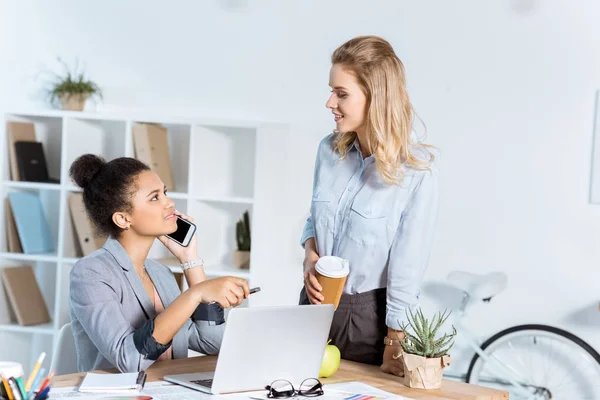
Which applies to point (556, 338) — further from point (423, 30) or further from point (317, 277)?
point (317, 277)

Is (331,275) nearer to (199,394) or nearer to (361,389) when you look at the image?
(361,389)

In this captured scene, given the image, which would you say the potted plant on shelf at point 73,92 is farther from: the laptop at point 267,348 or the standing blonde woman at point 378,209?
the laptop at point 267,348

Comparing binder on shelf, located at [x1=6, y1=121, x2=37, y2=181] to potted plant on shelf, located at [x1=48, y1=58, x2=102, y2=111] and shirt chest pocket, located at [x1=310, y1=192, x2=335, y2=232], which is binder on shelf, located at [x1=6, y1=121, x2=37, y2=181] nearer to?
potted plant on shelf, located at [x1=48, y1=58, x2=102, y2=111]

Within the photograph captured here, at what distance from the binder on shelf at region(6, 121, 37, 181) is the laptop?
278 centimetres

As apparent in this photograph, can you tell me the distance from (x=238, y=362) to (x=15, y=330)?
3002 millimetres

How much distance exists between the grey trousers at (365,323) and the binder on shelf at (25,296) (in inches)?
104

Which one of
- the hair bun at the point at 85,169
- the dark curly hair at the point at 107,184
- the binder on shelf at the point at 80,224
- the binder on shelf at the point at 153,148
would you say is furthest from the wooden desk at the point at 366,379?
the binder on shelf at the point at 80,224

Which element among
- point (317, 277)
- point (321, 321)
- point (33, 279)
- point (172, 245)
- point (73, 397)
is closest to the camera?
point (73, 397)

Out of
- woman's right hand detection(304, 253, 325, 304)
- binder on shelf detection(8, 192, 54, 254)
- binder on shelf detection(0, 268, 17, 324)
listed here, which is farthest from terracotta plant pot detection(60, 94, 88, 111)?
woman's right hand detection(304, 253, 325, 304)

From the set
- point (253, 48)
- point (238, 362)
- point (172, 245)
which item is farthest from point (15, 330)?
Answer: point (238, 362)

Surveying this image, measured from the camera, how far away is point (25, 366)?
4.53m

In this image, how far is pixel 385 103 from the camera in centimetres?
216

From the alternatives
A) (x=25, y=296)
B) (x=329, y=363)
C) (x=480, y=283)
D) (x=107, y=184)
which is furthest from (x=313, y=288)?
(x=25, y=296)

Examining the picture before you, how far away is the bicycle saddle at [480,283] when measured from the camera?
3896 mm
